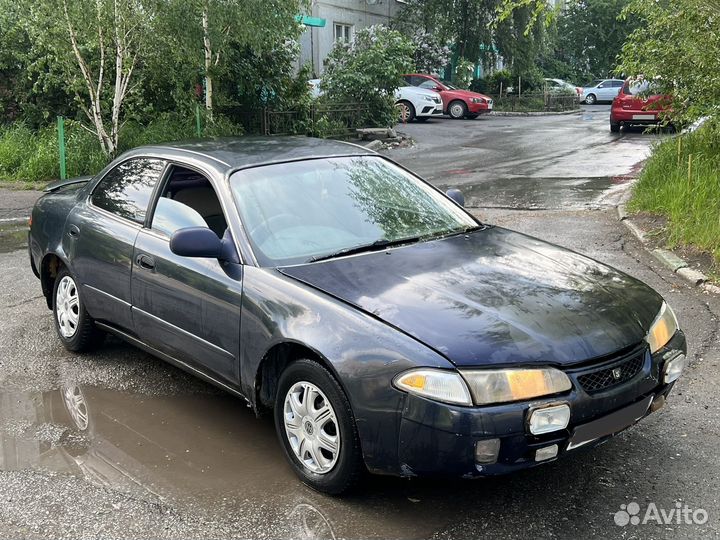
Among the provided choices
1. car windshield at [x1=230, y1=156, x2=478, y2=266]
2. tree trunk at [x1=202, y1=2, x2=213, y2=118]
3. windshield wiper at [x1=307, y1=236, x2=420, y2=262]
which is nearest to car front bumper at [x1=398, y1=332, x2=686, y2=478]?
windshield wiper at [x1=307, y1=236, x2=420, y2=262]

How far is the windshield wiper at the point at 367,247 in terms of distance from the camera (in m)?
4.04

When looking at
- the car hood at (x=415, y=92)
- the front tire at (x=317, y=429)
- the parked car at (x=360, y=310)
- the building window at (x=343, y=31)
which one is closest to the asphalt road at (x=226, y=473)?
the front tire at (x=317, y=429)

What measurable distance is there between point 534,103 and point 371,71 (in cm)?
1778

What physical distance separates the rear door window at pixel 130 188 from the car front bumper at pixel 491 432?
250 cm

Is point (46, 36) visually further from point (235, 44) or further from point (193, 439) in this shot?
point (193, 439)

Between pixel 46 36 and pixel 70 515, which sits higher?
pixel 46 36

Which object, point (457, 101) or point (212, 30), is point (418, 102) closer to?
point (457, 101)

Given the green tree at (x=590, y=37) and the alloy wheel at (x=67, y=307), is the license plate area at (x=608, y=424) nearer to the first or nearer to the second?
the alloy wheel at (x=67, y=307)

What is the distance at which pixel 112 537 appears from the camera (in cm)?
333

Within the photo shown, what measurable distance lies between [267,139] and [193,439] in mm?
2062

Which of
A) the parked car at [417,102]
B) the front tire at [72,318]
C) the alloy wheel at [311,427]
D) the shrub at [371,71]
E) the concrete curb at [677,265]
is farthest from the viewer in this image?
the parked car at [417,102]

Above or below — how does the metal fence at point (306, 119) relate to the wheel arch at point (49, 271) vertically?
above

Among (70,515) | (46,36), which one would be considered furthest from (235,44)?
(70,515)

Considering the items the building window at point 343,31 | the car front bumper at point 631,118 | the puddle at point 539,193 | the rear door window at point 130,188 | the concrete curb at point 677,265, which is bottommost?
the concrete curb at point 677,265
